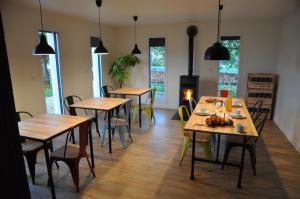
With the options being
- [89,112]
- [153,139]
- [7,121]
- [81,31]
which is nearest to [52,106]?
[89,112]

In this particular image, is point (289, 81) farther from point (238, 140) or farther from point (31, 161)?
point (31, 161)

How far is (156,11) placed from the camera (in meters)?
4.42

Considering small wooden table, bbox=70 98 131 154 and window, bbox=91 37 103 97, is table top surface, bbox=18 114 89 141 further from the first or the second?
window, bbox=91 37 103 97

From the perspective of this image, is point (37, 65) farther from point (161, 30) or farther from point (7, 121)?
point (7, 121)

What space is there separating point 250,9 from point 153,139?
10.8ft

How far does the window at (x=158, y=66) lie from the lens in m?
6.57

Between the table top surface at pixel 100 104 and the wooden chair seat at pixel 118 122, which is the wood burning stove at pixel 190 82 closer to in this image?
the table top surface at pixel 100 104

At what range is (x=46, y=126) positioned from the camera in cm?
276

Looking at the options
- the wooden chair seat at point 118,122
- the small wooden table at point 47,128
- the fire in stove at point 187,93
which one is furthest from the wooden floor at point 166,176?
the fire in stove at point 187,93

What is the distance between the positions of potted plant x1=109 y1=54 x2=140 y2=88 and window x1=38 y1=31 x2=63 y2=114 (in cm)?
198

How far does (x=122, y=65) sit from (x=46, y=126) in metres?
3.99

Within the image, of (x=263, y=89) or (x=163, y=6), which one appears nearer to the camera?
(x=163, y=6)

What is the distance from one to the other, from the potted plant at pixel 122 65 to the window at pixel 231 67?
8.55ft

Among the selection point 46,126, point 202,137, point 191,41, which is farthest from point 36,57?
point 191,41
